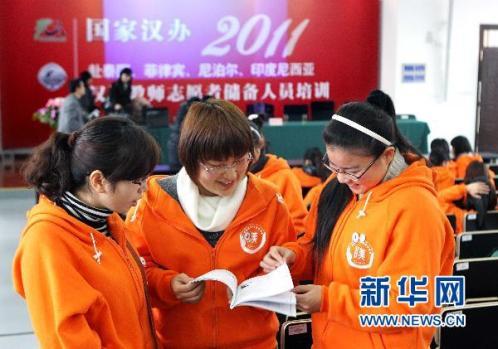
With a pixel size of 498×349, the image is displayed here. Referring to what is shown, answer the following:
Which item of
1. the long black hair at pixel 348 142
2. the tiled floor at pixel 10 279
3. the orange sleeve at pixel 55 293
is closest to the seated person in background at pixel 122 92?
the tiled floor at pixel 10 279

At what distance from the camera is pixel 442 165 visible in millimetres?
4945

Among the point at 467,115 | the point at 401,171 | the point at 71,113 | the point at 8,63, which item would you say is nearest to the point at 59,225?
the point at 401,171

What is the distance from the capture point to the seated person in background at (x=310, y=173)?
4.92 metres

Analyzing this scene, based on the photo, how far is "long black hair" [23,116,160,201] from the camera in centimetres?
141

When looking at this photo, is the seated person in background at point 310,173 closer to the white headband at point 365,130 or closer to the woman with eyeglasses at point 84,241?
the white headband at point 365,130

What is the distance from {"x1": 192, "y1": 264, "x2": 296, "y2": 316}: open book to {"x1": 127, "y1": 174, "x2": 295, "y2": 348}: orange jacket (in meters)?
0.12

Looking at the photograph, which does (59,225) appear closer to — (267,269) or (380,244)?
(267,269)

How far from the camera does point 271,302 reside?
1.53 metres

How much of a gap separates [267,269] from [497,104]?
10223 mm

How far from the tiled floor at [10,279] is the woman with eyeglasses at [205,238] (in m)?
2.08

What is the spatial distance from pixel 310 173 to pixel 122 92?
15.9ft

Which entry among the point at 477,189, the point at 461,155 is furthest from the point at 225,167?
the point at 461,155

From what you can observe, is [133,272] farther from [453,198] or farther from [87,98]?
[87,98]

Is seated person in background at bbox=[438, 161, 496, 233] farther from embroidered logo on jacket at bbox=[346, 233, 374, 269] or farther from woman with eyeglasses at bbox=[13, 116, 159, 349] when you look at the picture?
woman with eyeglasses at bbox=[13, 116, 159, 349]
